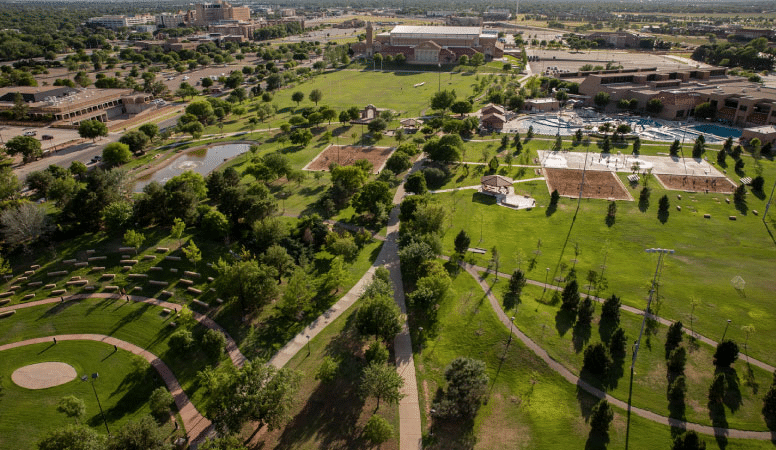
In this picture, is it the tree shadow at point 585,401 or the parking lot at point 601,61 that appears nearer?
the tree shadow at point 585,401

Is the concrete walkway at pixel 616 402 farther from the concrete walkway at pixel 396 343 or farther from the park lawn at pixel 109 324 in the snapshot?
the park lawn at pixel 109 324

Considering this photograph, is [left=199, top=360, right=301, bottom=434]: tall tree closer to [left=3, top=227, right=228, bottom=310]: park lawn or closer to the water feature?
[left=3, top=227, right=228, bottom=310]: park lawn

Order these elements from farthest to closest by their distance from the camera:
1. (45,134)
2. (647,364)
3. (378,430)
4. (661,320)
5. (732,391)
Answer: (45,134) < (661,320) < (647,364) < (732,391) < (378,430)

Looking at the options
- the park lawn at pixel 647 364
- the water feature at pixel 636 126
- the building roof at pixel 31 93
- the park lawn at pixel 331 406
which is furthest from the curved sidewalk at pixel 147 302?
the building roof at pixel 31 93

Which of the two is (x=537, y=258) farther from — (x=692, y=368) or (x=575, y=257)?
(x=692, y=368)

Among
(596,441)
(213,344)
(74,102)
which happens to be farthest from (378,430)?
(74,102)

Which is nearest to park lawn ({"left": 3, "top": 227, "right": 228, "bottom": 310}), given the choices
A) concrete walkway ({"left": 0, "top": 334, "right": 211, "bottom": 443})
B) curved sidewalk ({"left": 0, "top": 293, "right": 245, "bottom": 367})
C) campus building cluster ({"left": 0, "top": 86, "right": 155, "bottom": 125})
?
curved sidewalk ({"left": 0, "top": 293, "right": 245, "bottom": 367})

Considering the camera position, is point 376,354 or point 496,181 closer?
point 376,354

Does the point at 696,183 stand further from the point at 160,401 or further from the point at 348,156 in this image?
the point at 160,401
